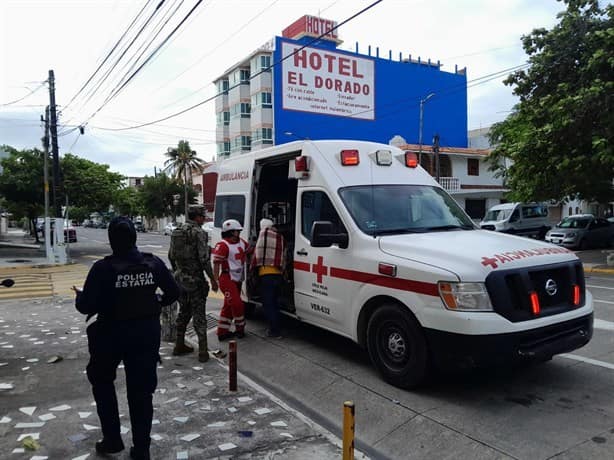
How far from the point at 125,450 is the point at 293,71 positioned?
3862 cm

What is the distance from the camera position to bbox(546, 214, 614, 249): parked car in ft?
65.7

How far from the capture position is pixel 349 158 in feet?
19.1

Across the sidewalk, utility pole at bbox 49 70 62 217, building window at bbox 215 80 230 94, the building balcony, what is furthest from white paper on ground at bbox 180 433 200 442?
building window at bbox 215 80 230 94

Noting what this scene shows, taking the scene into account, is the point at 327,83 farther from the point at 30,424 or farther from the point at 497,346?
the point at 30,424

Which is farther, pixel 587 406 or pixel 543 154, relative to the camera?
pixel 543 154

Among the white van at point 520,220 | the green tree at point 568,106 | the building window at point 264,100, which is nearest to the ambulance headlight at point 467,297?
the green tree at point 568,106

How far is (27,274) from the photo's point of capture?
16.8 meters

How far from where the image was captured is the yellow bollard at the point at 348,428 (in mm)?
3016

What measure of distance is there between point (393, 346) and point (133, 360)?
2412mm

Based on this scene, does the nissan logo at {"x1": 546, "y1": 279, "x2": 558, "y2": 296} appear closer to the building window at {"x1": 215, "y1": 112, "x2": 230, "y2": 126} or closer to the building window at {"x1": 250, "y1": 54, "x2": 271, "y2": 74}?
the building window at {"x1": 250, "y1": 54, "x2": 271, "y2": 74}

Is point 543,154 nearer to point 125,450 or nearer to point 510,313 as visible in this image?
point 510,313

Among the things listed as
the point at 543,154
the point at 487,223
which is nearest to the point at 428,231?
the point at 543,154

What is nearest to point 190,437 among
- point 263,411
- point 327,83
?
point 263,411

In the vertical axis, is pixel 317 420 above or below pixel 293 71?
below
